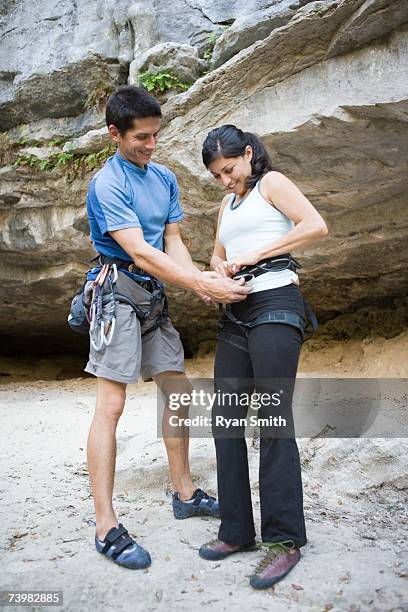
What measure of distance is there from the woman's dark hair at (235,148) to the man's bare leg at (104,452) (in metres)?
1.18

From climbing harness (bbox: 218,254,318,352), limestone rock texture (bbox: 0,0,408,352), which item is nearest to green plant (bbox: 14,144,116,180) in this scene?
limestone rock texture (bbox: 0,0,408,352)

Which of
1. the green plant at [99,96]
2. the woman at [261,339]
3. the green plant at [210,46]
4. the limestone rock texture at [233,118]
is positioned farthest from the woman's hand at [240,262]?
the green plant at [99,96]

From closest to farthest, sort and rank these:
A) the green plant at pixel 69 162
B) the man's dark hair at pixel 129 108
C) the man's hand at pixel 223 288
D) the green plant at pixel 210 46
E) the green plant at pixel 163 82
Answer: the man's hand at pixel 223 288
the man's dark hair at pixel 129 108
the green plant at pixel 163 82
the green plant at pixel 210 46
the green plant at pixel 69 162

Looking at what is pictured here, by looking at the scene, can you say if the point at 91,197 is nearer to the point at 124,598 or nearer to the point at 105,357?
the point at 105,357

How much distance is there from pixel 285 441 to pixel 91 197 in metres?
1.51

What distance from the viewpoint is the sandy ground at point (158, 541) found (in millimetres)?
2178

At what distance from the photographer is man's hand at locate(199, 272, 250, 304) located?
8.24 ft

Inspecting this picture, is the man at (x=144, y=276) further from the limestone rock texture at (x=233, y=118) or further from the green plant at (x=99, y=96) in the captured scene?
the green plant at (x=99, y=96)

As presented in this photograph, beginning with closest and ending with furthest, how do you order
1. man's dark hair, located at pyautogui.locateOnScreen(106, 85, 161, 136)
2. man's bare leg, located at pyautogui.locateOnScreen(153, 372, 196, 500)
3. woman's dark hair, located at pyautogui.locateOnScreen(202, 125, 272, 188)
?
woman's dark hair, located at pyautogui.locateOnScreen(202, 125, 272, 188) → man's dark hair, located at pyautogui.locateOnScreen(106, 85, 161, 136) → man's bare leg, located at pyautogui.locateOnScreen(153, 372, 196, 500)

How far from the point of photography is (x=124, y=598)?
2.18 m

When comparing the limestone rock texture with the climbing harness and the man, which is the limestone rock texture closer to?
the man

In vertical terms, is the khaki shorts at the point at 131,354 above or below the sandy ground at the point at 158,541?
above

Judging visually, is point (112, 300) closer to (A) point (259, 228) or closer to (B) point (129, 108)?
(A) point (259, 228)

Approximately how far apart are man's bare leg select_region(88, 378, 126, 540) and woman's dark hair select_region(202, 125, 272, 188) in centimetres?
118
